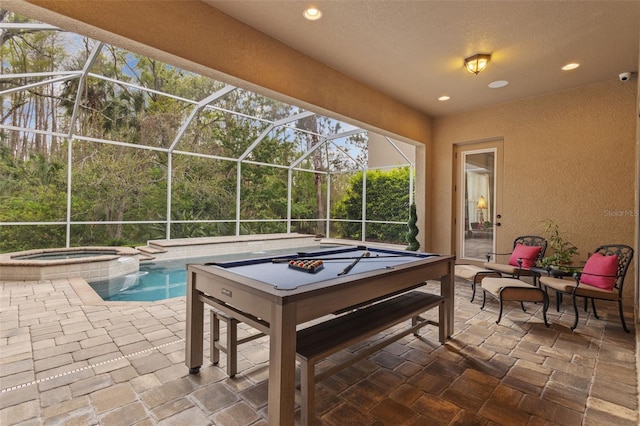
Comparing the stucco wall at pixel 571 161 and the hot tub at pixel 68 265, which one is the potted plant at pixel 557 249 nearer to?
the stucco wall at pixel 571 161

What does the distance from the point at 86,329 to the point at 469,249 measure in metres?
6.03

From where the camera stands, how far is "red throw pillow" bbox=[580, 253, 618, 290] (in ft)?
11.5

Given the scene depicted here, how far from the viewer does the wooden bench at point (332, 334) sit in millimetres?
1818

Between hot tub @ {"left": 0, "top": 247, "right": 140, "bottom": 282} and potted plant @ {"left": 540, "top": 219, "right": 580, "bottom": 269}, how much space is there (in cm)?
741

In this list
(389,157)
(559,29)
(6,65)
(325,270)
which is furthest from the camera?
(389,157)

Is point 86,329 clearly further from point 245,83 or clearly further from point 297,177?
point 297,177

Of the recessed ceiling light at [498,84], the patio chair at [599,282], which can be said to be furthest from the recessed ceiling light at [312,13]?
the patio chair at [599,282]

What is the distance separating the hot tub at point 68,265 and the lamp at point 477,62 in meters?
6.79

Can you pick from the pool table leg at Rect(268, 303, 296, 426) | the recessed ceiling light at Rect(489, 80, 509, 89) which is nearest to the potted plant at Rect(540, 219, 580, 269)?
the recessed ceiling light at Rect(489, 80, 509, 89)

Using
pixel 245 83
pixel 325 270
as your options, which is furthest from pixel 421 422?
pixel 245 83

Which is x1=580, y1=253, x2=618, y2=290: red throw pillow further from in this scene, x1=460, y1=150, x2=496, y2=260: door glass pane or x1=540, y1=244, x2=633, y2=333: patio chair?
x1=460, y1=150, x2=496, y2=260: door glass pane

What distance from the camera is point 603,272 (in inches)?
141

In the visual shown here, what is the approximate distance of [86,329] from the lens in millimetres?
3195

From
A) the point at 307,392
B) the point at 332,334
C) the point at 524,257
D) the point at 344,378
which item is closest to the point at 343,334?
the point at 332,334
